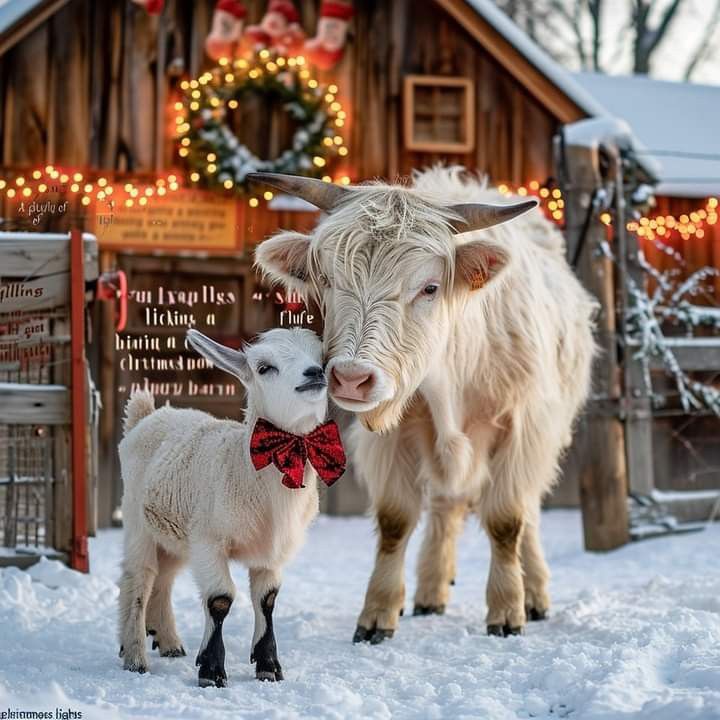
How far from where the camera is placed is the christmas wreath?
31.9 feet

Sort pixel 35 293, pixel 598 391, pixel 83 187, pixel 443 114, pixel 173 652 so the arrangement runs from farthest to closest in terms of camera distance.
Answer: pixel 443 114, pixel 83 187, pixel 598 391, pixel 35 293, pixel 173 652

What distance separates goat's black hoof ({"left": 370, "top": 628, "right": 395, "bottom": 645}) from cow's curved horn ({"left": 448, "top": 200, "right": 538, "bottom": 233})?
6.32ft

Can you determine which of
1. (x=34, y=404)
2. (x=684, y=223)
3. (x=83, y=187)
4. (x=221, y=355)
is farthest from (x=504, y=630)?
(x=684, y=223)

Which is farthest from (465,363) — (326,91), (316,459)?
(326,91)

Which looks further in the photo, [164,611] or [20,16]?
[20,16]

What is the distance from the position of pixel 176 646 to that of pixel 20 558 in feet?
6.17

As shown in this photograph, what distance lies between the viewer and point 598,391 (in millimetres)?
8266

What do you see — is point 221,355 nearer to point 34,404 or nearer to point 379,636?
point 379,636

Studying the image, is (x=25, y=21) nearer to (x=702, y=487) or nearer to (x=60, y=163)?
(x=60, y=163)

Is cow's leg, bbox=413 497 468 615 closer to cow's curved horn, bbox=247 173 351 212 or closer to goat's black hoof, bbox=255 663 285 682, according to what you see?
goat's black hoof, bbox=255 663 285 682

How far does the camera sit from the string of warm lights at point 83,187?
182 inches

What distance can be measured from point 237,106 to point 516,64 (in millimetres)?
2610

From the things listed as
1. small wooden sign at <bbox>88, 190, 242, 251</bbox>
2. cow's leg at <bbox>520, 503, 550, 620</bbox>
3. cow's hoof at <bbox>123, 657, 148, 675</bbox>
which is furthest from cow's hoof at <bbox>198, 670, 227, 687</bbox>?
small wooden sign at <bbox>88, 190, 242, 251</bbox>

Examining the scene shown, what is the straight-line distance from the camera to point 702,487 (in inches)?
415
